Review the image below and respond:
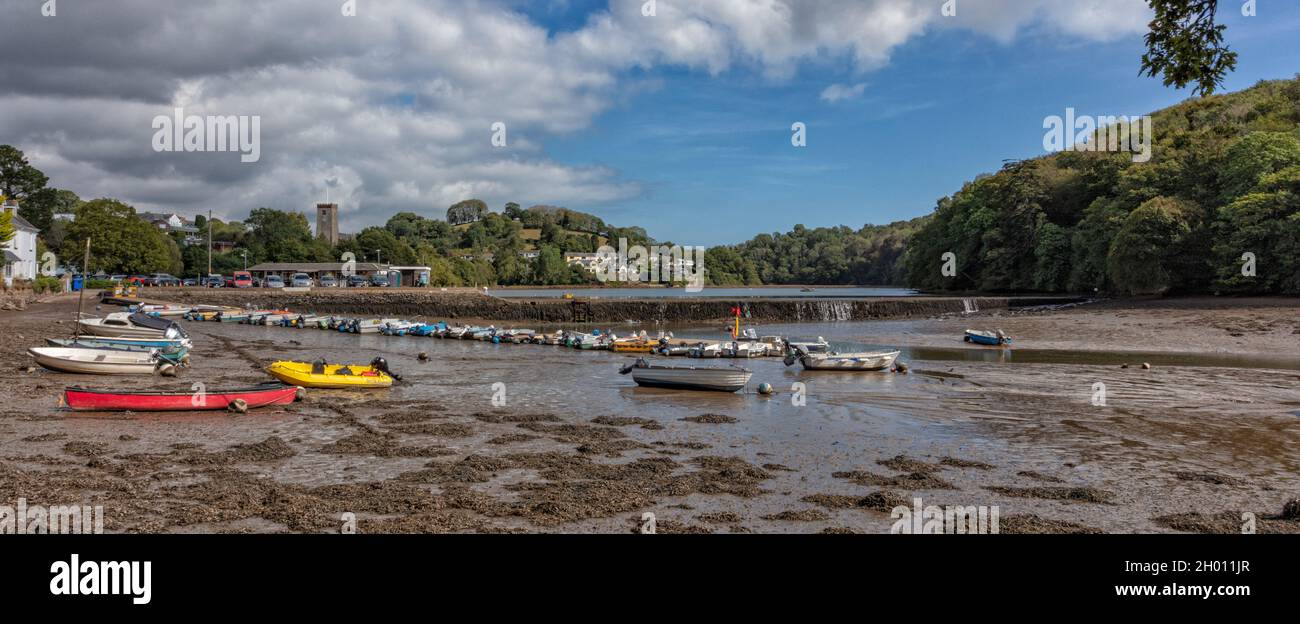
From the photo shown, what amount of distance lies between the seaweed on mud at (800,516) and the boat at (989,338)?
37.1m

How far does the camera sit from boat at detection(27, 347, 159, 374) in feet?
87.3

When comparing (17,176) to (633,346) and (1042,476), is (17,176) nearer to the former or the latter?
(633,346)

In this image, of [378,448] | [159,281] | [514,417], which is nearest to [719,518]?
[378,448]

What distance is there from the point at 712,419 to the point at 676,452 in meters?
4.71

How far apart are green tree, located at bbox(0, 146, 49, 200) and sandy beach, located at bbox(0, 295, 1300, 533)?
75.2 m

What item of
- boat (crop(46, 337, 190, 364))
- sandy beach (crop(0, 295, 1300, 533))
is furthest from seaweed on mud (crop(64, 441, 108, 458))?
boat (crop(46, 337, 190, 364))

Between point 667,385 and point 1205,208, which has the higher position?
point 1205,208

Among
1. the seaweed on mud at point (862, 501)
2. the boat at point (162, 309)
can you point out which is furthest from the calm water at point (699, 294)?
the seaweed on mud at point (862, 501)

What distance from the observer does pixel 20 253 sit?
232 ft

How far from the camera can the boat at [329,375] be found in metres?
25.5

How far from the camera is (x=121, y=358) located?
2769 centimetres
